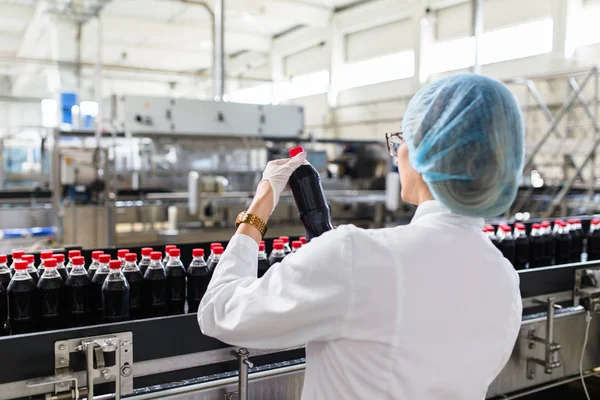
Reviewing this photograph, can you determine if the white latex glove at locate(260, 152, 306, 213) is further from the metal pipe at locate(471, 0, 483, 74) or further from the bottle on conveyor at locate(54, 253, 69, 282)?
the metal pipe at locate(471, 0, 483, 74)

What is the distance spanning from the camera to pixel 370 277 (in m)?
0.80

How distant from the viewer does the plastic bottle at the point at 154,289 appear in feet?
4.74

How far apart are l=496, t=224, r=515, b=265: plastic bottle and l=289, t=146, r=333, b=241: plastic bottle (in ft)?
3.71

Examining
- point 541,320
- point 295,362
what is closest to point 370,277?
point 295,362

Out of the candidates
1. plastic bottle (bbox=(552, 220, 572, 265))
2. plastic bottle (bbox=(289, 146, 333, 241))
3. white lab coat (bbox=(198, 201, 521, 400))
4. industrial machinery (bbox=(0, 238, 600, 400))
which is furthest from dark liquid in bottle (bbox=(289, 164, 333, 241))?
plastic bottle (bbox=(552, 220, 572, 265))

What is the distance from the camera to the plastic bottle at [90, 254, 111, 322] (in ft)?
4.49

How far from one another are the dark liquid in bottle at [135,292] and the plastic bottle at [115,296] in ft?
0.19

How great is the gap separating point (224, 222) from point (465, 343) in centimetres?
421

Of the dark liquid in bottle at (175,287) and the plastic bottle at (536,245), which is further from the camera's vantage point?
the plastic bottle at (536,245)

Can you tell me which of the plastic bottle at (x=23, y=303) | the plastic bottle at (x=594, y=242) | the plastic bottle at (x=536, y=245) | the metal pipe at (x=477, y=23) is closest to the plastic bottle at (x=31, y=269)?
the plastic bottle at (x=23, y=303)

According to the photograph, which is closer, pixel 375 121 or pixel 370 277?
pixel 370 277

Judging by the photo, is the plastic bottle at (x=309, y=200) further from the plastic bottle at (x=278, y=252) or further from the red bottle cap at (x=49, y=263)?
the red bottle cap at (x=49, y=263)

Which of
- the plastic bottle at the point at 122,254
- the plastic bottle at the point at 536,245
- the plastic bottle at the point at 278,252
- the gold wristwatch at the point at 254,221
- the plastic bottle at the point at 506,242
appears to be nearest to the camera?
the gold wristwatch at the point at 254,221

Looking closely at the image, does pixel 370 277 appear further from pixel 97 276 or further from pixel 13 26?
pixel 13 26
